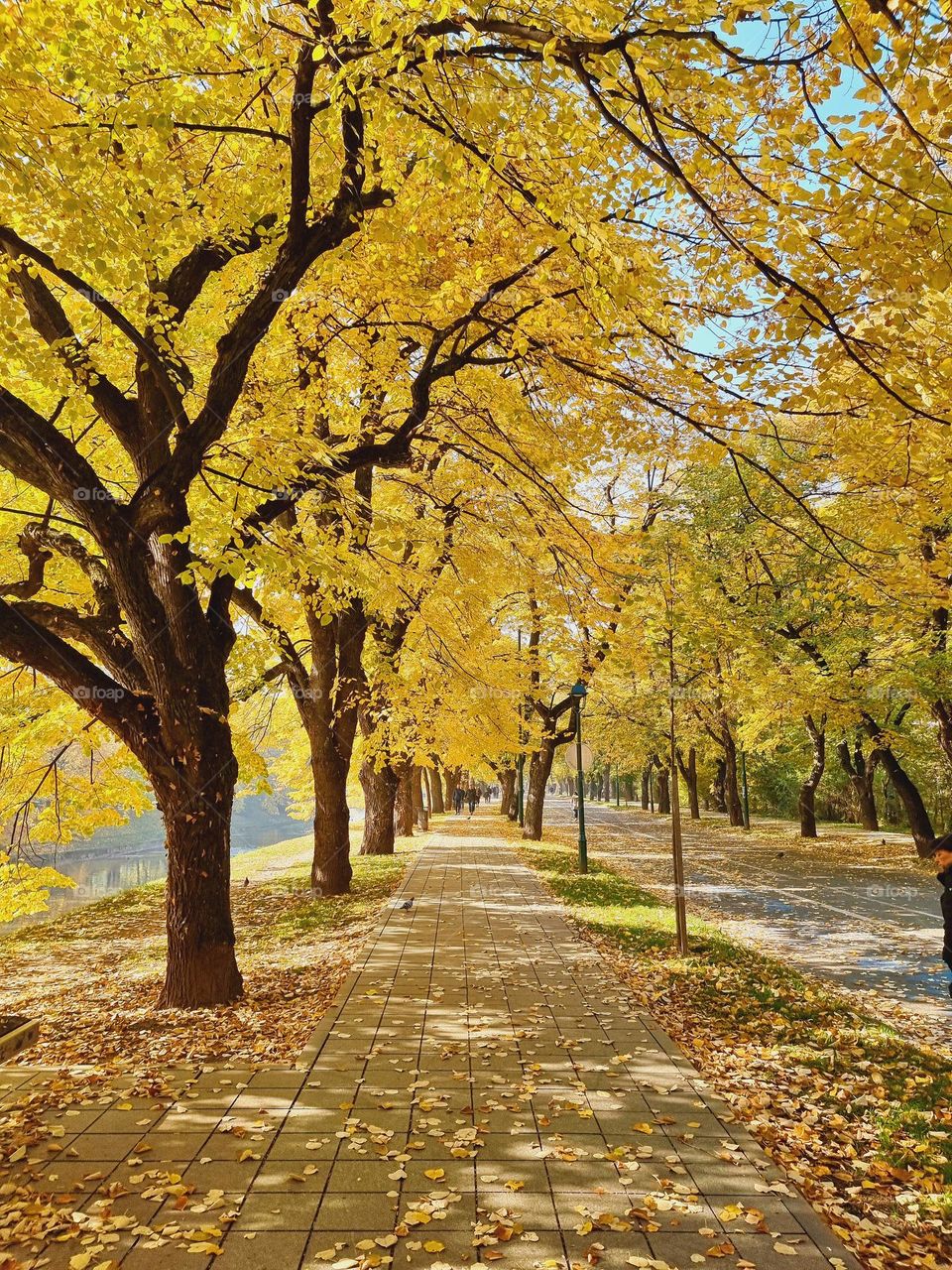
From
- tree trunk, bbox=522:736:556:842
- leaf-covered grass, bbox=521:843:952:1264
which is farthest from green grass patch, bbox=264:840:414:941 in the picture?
tree trunk, bbox=522:736:556:842

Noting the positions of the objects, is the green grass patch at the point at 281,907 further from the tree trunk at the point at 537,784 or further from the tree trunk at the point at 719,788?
the tree trunk at the point at 719,788

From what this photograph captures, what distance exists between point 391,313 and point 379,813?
46.4 feet

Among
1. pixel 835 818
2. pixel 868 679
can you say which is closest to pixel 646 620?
pixel 868 679

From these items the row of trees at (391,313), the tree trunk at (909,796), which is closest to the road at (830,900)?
the tree trunk at (909,796)

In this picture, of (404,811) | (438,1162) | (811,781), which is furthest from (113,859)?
(438,1162)

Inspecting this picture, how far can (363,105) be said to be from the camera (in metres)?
4.38

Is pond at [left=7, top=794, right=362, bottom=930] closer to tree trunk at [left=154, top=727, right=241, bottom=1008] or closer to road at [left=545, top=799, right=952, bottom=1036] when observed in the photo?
tree trunk at [left=154, top=727, right=241, bottom=1008]

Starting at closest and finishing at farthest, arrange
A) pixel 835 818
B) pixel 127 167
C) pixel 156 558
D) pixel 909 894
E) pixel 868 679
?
pixel 127 167 < pixel 156 558 < pixel 909 894 < pixel 868 679 < pixel 835 818

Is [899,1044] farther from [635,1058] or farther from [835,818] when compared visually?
[835,818]

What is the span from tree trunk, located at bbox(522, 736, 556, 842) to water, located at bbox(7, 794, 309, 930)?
7.98m

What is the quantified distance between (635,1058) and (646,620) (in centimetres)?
551

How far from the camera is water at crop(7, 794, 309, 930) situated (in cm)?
2197

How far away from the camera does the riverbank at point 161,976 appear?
598 cm

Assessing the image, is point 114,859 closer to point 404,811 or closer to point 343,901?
point 404,811
